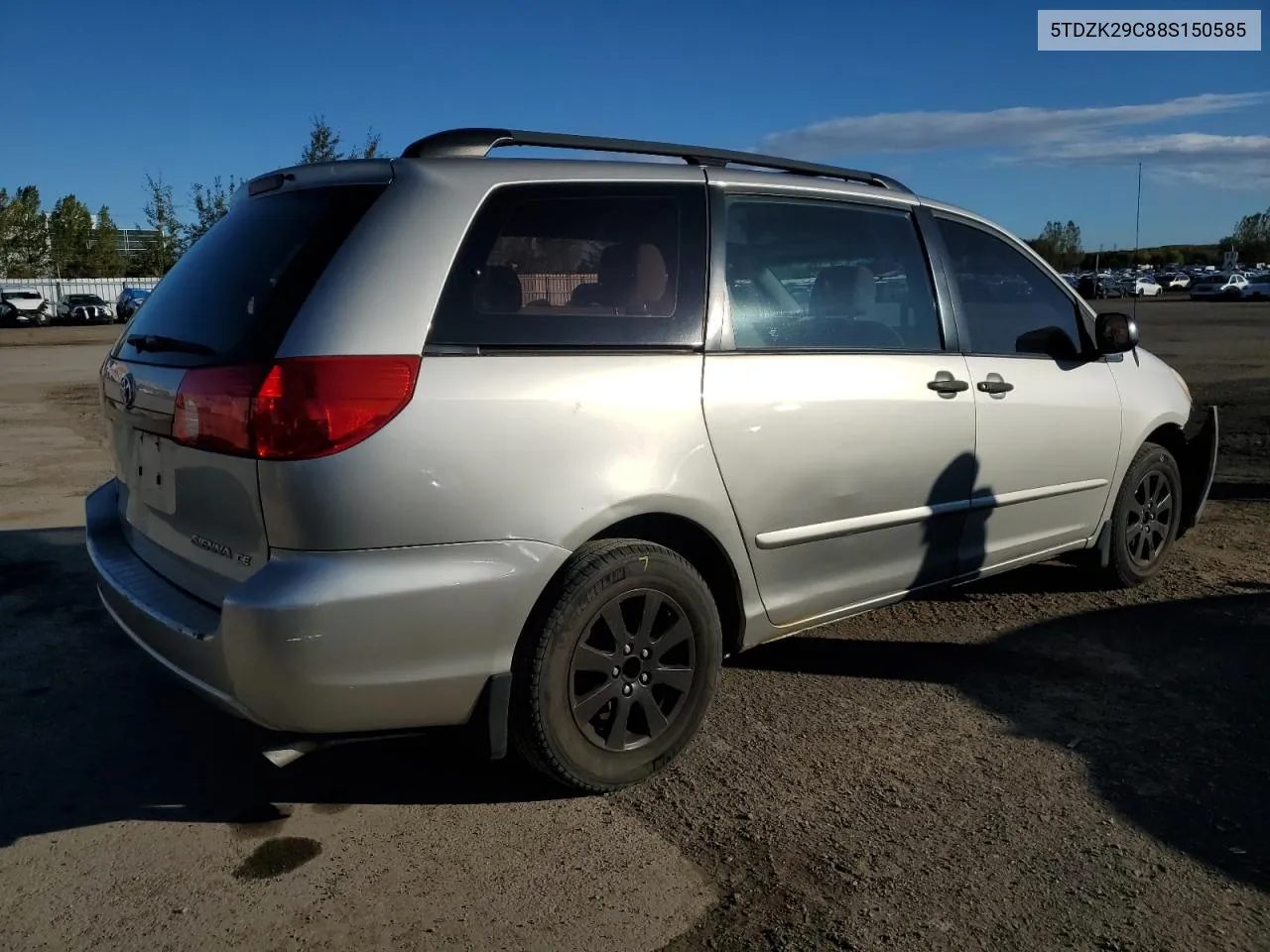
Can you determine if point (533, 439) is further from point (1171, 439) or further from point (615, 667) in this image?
point (1171, 439)

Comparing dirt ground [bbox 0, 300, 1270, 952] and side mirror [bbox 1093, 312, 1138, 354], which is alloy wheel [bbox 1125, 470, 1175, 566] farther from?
side mirror [bbox 1093, 312, 1138, 354]

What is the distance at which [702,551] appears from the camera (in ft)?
11.3

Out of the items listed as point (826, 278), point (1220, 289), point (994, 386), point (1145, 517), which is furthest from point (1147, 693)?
point (1220, 289)

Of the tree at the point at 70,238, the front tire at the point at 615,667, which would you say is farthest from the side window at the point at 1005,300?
the tree at the point at 70,238

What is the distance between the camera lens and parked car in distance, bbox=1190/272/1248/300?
2159 inches

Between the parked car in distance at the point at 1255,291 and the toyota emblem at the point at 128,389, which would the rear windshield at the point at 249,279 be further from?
the parked car in distance at the point at 1255,291

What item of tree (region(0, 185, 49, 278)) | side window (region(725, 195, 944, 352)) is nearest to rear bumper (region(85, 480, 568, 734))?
side window (region(725, 195, 944, 352))

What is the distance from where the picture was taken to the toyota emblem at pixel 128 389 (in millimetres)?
3172

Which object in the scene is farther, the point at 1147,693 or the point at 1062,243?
the point at 1062,243

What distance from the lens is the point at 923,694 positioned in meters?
4.00

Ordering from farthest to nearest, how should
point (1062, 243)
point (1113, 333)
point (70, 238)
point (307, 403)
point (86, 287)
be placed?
point (1062, 243) → point (70, 238) → point (86, 287) → point (1113, 333) → point (307, 403)

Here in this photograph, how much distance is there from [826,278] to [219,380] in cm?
213

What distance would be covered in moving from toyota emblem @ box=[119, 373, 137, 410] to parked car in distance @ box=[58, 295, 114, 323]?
49.5 meters

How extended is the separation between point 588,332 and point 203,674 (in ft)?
4.55
